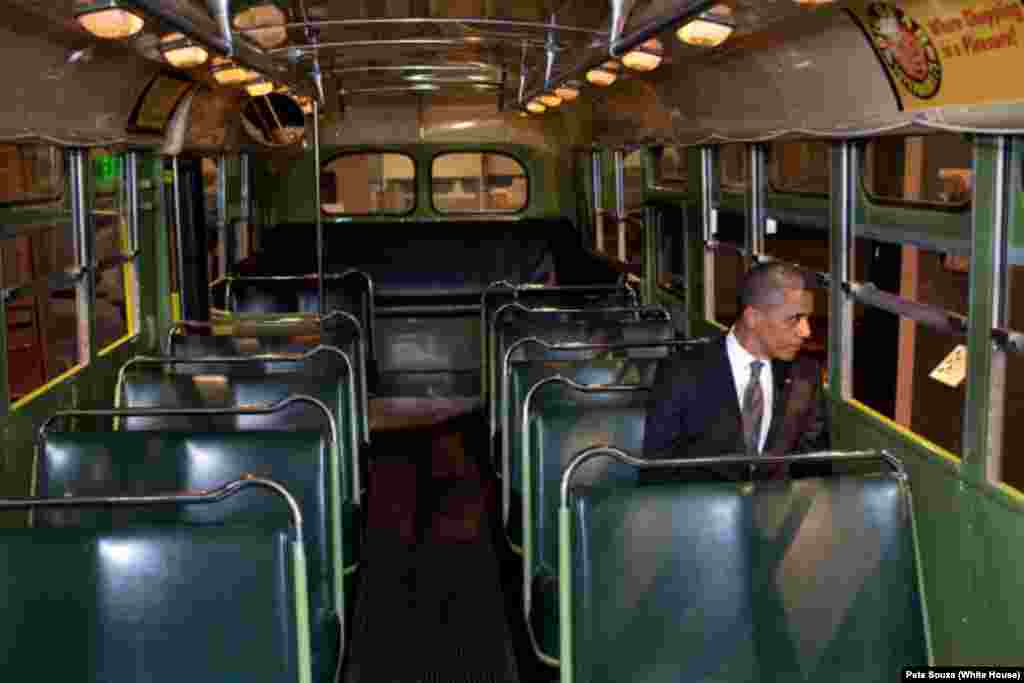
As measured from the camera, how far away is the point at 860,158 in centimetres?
484

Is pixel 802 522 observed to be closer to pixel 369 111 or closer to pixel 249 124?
pixel 249 124

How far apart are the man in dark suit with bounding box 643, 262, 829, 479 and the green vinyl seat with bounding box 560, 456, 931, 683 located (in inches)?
19.3

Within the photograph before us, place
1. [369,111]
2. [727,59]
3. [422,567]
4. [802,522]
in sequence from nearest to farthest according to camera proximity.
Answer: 1. [802,522]
2. [727,59]
3. [422,567]
4. [369,111]

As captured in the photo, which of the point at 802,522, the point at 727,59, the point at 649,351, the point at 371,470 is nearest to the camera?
the point at 802,522

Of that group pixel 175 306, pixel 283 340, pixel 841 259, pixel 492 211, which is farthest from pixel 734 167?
pixel 492 211

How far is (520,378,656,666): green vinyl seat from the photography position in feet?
14.9

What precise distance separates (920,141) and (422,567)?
3.21 m

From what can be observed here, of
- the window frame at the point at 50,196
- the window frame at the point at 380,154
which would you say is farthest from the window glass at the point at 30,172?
the window frame at the point at 380,154

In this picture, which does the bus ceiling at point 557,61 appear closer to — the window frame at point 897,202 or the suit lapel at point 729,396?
the window frame at point 897,202

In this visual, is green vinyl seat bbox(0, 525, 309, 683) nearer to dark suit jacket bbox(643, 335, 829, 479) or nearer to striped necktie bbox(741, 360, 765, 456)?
dark suit jacket bbox(643, 335, 829, 479)

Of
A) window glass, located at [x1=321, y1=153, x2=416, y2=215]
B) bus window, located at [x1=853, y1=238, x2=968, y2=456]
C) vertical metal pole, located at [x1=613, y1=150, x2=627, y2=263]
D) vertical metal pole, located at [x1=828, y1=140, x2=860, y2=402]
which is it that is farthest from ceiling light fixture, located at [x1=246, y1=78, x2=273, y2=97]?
window glass, located at [x1=321, y1=153, x2=416, y2=215]

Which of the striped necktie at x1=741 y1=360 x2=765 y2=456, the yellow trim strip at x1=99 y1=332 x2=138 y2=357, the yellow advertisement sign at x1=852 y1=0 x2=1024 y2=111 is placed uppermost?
the yellow advertisement sign at x1=852 y1=0 x2=1024 y2=111

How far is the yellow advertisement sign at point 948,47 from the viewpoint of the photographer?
10.1ft

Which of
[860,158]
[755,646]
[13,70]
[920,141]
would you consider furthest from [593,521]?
[13,70]
